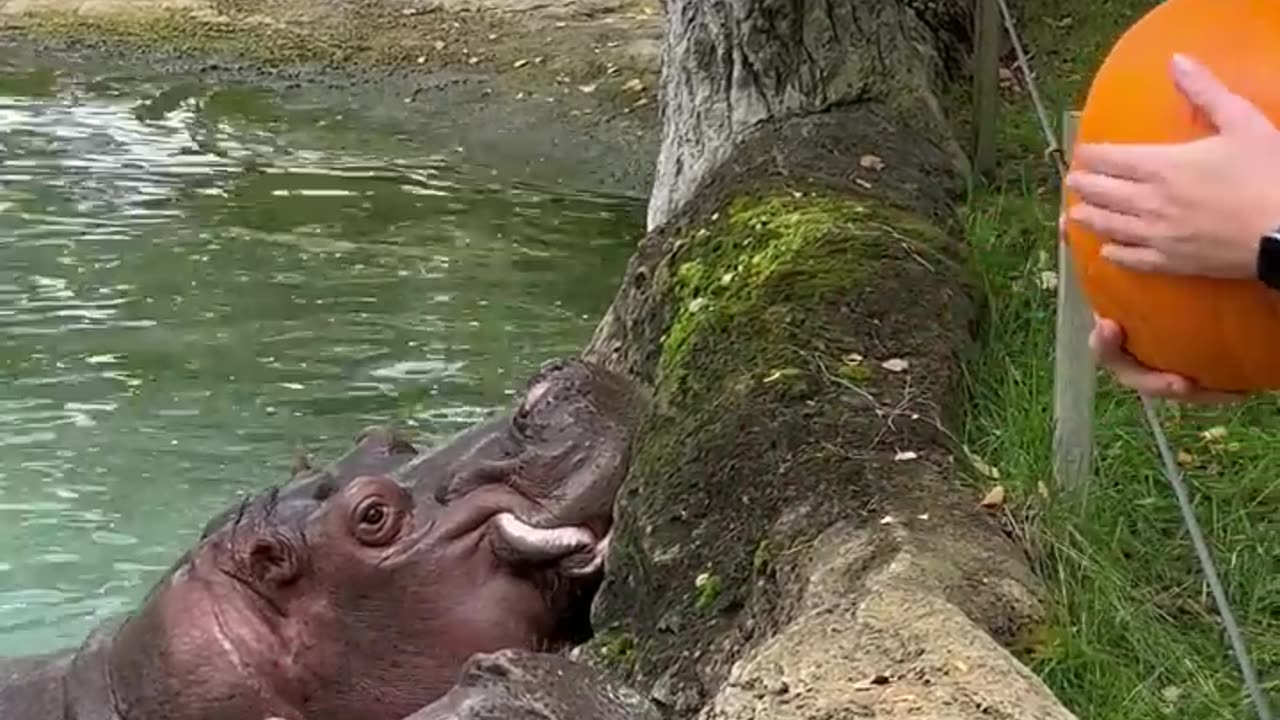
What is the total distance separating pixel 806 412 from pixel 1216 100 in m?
1.45

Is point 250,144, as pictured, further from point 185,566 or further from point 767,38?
point 185,566

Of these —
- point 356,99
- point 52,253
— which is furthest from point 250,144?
point 52,253

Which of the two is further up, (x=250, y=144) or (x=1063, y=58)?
(x=1063, y=58)

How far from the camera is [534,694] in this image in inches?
93.7

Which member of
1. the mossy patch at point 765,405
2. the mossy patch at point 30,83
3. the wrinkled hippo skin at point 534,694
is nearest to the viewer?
the wrinkled hippo skin at point 534,694

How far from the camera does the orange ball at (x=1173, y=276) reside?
198 cm

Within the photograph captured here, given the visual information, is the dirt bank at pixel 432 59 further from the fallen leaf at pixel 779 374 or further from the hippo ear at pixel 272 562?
the hippo ear at pixel 272 562

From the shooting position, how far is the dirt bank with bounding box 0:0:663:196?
10859mm

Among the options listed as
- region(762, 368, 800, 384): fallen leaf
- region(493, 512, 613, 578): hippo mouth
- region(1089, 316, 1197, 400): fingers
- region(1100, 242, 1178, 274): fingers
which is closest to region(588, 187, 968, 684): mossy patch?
region(762, 368, 800, 384): fallen leaf

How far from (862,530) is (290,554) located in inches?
38.3

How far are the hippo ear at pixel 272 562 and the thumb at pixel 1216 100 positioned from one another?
6.03ft

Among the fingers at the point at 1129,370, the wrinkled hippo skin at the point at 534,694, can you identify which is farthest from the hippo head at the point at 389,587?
the fingers at the point at 1129,370

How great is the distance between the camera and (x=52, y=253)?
8562 millimetres

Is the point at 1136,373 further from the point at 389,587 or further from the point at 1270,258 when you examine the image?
the point at 389,587
